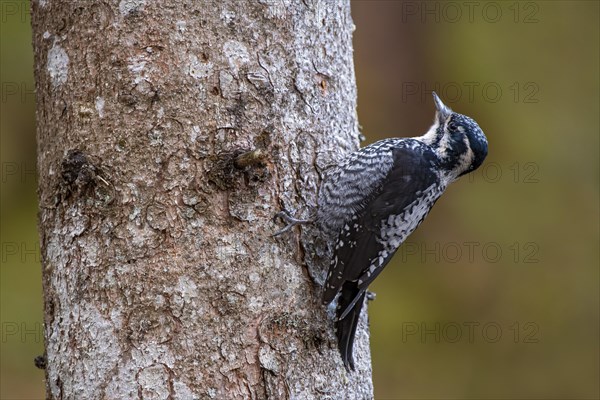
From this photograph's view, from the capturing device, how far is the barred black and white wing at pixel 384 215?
10.2 feet

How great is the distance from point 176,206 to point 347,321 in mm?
803

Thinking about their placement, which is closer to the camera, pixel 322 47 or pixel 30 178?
pixel 322 47

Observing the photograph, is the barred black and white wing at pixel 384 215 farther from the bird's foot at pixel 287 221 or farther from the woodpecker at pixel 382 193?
the bird's foot at pixel 287 221

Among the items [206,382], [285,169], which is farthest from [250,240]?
[206,382]

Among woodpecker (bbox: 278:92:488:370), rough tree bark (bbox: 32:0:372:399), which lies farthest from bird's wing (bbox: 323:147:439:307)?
rough tree bark (bbox: 32:0:372:399)

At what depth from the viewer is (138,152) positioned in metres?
2.62

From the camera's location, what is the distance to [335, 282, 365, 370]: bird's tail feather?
9.23 feet

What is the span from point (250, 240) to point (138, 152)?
0.50m

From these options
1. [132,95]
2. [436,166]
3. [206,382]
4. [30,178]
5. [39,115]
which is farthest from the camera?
[30,178]

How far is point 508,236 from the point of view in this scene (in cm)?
562

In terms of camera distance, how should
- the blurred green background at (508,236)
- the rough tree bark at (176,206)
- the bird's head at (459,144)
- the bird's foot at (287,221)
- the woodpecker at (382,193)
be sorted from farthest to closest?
the blurred green background at (508,236), the bird's head at (459,144), the woodpecker at (382,193), the bird's foot at (287,221), the rough tree bark at (176,206)

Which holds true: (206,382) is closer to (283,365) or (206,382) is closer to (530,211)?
(283,365)

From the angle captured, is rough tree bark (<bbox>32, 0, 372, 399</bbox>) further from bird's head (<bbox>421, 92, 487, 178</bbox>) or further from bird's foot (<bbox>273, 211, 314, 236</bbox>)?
bird's head (<bbox>421, 92, 487, 178</bbox>)

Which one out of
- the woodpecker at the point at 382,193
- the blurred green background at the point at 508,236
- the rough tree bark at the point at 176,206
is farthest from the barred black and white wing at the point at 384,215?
the blurred green background at the point at 508,236
